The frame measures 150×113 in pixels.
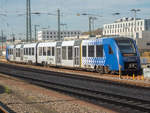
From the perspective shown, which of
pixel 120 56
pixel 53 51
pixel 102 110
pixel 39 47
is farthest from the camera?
pixel 39 47

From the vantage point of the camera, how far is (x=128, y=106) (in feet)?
34.9

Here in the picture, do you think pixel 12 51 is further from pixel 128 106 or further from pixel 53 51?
pixel 128 106

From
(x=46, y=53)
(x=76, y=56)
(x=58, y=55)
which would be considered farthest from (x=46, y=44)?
(x=76, y=56)

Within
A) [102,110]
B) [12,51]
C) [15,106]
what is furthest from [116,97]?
[12,51]

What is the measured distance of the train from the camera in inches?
850

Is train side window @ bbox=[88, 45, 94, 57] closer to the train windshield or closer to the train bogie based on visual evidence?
the train windshield

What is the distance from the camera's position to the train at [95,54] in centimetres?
2159

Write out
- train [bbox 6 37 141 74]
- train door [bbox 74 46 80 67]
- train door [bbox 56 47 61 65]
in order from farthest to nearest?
1. train door [bbox 56 47 61 65]
2. train door [bbox 74 46 80 67]
3. train [bbox 6 37 141 74]

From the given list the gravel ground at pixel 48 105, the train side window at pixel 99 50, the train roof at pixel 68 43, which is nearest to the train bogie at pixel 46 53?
the train roof at pixel 68 43

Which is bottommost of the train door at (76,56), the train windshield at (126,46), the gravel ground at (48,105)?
the gravel ground at (48,105)

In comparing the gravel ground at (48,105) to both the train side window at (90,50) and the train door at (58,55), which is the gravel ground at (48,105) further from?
the train door at (58,55)

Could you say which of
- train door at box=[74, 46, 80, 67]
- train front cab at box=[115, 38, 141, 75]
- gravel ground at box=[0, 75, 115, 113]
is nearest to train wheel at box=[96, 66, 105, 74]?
train front cab at box=[115, 38, 141, 75]

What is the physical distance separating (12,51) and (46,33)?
307ft

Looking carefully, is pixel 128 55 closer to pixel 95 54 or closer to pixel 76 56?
pixel 95 54
